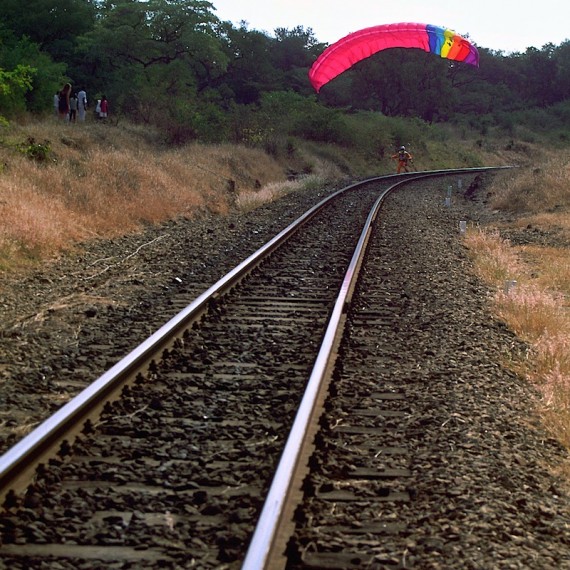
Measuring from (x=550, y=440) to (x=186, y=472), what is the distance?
2.37 m

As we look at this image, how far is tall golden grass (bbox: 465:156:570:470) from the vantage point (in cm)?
623

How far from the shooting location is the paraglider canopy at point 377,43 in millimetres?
36000

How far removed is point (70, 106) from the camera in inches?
1270

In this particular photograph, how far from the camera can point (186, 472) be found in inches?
176

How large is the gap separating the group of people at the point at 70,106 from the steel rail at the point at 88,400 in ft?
75.9

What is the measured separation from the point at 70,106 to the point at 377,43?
44.5ft

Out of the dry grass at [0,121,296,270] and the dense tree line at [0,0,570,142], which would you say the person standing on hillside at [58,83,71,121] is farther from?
the dry grass at [0,121,296,270]

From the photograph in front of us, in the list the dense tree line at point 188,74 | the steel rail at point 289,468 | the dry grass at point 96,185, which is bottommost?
the steel rail at point 289,468

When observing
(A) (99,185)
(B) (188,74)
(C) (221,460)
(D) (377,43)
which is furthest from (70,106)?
(C) (221,460)

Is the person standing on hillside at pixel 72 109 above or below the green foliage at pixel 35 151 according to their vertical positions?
above

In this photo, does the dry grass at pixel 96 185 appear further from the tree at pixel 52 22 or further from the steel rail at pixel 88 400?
the tree at pixel 52 22

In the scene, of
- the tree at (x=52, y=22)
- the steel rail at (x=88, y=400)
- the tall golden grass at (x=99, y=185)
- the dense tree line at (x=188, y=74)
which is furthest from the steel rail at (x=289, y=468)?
the tree at (x=52, y=22)

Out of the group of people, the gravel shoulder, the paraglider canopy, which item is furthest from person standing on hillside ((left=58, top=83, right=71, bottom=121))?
the gravel shoulder

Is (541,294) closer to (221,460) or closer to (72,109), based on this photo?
(221,460)
